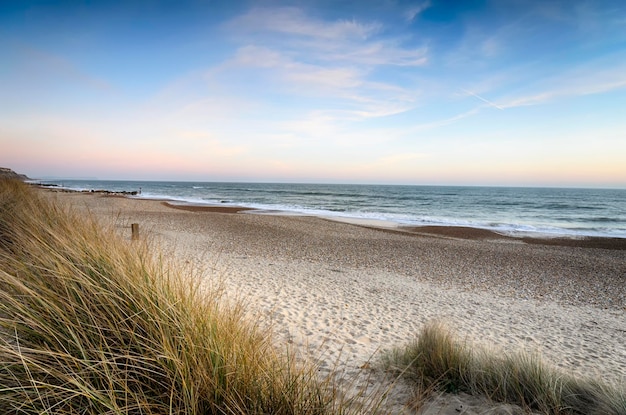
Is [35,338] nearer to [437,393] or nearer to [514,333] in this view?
[437,393]

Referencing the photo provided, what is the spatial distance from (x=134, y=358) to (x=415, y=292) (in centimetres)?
794

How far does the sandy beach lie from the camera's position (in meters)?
5.30

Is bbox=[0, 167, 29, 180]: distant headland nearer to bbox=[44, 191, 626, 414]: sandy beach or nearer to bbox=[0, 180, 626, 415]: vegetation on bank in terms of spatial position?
bbox=[44, 191, 626, 414]: sandy beach

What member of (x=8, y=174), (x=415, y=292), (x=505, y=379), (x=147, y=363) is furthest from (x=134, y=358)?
(x=8, y=174)

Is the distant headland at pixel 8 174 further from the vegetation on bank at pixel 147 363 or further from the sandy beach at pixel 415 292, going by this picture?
the vegetation on bank at pixel 147 363

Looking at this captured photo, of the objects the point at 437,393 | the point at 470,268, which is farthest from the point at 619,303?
the point at 437,393

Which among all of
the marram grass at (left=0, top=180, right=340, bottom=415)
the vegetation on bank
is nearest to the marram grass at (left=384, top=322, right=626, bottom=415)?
the vegetation on bank

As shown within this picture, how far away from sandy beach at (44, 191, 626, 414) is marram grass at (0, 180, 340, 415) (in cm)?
47

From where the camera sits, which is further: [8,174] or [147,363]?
[8,174]

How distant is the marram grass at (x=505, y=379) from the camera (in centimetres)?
313

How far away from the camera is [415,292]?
8.69 meters

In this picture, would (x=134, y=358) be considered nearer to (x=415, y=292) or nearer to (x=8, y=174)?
(x=415, y=292)

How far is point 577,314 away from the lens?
7.67 meters

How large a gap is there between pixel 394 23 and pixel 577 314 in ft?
39.9
